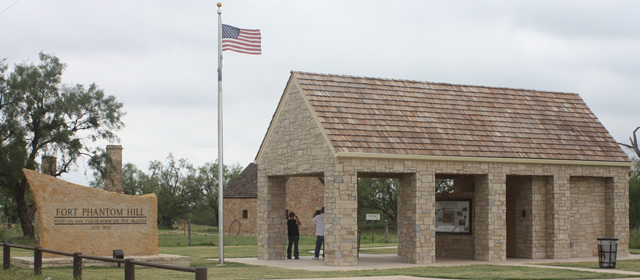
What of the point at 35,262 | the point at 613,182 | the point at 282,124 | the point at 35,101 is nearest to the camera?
the point at 35,262

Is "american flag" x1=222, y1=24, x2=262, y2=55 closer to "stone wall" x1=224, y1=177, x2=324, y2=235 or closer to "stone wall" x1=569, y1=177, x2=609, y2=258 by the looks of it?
"stone wall" x1=569, y1=177, x2=609, y2=258

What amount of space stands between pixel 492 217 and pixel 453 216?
2.09 m

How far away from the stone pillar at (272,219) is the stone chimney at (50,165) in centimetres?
1830

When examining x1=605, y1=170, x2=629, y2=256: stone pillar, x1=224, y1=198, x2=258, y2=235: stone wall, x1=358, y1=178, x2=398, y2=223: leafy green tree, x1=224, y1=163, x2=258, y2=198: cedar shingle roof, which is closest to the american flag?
x1=605, y1=170, x2=629, y2=256: stone pillar

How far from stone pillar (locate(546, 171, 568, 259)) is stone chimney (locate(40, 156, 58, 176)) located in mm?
25348

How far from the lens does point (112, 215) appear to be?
2112 centimetres

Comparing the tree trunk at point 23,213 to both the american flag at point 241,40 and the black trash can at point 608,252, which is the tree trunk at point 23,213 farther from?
the black trash can at point 608,252

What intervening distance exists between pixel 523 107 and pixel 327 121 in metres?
8.07

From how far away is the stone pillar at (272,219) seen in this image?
24500mm

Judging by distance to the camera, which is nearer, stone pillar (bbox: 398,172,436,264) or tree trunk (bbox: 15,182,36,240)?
stone pillar (bbox: 398,172,436,264)

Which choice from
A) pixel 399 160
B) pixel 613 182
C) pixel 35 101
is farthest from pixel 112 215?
pixel 35 101

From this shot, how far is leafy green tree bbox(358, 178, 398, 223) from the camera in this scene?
5688cm

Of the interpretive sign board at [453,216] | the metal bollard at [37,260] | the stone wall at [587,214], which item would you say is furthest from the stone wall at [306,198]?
the metal bollard at [37,260]

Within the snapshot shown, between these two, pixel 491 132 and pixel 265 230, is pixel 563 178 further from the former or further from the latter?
pixel 265 230
